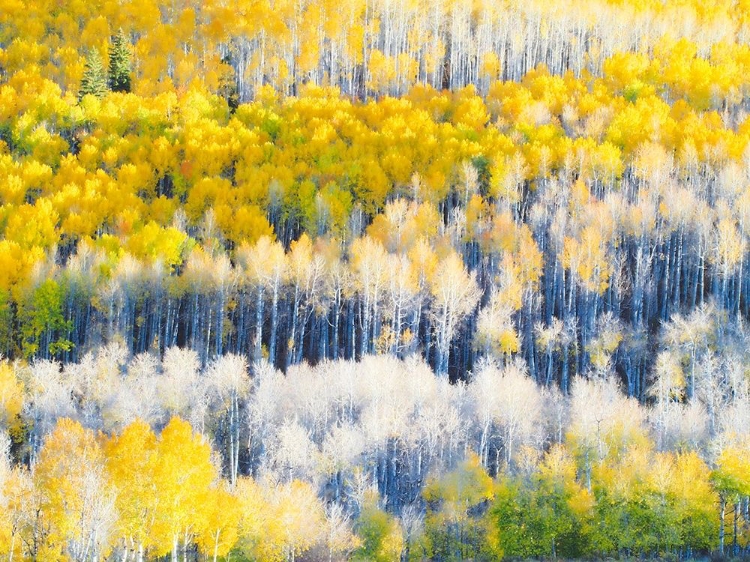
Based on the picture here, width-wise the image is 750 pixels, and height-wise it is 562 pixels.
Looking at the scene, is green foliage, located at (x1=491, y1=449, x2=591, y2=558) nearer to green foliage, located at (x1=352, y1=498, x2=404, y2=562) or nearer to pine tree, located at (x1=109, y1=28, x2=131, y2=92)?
green foliage, located at (x1=352, y1=498, x2=404, y2=562)

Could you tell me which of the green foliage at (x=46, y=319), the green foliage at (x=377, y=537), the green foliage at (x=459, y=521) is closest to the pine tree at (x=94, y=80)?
the green foliage at (x=46, y=319)

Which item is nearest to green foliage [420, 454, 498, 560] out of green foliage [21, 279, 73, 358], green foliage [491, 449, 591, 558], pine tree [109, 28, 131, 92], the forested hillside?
the forested hillside

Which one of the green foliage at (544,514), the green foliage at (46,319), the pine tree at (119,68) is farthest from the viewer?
the pine tree at (119,68)

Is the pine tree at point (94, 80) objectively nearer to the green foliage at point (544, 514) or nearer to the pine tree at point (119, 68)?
the pine tree at point (119, 68)

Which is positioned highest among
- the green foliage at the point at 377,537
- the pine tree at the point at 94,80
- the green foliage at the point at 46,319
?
the pine tree at the point at 94,80

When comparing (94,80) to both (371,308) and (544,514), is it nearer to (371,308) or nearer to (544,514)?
(371,308)
